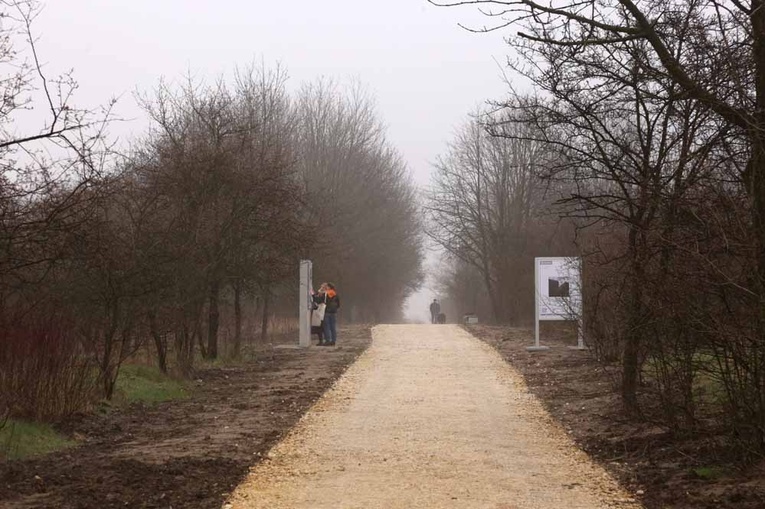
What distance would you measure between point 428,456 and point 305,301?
50.2 ft

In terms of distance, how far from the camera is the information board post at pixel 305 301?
78.5ft

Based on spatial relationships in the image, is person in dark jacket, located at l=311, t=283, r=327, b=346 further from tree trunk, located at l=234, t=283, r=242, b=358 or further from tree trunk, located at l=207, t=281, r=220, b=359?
tree trunk, located at l=207, t=281, r=220, b=359

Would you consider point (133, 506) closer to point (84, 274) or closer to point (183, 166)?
point (84, 274)

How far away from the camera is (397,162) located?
55.8 meters

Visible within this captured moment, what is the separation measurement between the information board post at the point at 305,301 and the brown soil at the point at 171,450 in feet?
23.4

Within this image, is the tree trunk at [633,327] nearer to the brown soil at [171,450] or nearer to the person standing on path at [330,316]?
the brown soil at [171,450]

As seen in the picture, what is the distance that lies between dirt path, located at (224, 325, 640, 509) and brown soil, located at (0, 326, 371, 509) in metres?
0.36

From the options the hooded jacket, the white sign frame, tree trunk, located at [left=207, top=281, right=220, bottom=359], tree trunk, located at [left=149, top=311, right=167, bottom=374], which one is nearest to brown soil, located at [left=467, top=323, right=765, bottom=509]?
the white sign frame

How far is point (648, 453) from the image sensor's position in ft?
29.7

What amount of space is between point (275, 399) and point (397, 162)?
140 feet

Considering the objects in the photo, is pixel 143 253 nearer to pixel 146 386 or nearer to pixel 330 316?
pixel 146 386

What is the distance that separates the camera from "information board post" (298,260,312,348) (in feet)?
78.5

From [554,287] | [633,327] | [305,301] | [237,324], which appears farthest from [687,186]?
[305,301]

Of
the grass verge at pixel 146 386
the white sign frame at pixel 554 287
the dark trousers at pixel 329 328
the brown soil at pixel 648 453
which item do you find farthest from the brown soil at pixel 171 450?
the dark trousers at pixel 329 328
